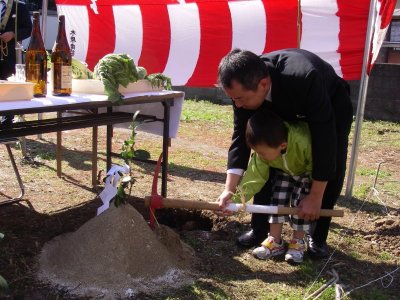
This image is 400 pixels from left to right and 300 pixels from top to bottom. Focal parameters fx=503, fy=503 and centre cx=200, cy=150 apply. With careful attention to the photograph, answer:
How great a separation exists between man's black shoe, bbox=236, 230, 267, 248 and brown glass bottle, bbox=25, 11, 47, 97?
1471mm

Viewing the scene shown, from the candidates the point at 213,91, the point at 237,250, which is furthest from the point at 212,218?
the point at 213,91

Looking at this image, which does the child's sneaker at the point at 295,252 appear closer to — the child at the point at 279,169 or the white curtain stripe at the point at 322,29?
the child at the point at 279,169

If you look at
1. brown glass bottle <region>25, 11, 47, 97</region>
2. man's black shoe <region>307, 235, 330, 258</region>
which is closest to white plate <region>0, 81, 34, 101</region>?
brown glass bottle <region>25, 11, 47, 97</region>

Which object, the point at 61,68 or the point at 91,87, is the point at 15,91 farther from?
the point at 91,87

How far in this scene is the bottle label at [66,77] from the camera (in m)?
2.89

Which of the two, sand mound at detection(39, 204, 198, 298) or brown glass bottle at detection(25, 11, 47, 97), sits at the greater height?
brown glass bottle at detection(25, 11, 47, 97)

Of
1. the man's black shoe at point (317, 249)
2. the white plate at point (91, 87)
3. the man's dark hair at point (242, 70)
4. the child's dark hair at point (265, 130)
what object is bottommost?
the man's black shoe at point (317, 249)

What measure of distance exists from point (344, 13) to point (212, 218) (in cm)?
208

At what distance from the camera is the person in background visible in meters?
4.76

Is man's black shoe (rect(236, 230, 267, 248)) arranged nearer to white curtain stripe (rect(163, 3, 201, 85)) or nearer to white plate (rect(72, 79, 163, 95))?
white plate (rect(72, 79, 163, 95))

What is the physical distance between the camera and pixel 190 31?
5.28m

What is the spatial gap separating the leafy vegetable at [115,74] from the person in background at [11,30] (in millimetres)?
1982

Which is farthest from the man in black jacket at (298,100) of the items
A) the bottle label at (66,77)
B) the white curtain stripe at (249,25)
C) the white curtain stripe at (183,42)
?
the white curtain stripe at (183,42)

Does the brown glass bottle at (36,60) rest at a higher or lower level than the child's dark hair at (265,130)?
higher
